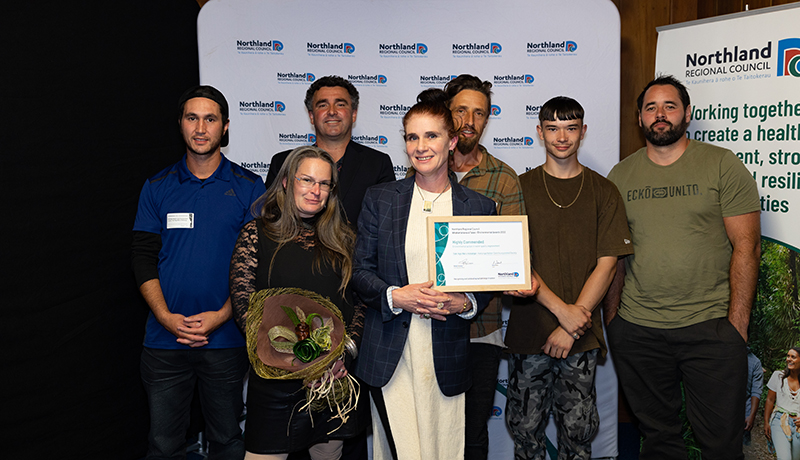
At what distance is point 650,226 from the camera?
2.77 meters

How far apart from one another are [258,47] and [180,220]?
1.66 metres

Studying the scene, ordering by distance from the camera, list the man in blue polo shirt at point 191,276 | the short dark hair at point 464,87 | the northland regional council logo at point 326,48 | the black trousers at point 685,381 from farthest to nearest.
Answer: the northland regional council logo at point 326,48, the short dark hair at point 464,87, the black trousers at point 685,381, the man in blue polo shirt at point 191,276

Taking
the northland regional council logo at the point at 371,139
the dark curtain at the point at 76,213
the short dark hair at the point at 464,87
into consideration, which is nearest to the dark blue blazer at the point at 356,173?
the short dark hair at the point at 464,87

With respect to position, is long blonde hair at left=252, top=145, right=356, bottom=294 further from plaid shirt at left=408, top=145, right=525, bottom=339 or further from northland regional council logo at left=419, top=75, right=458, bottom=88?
northland regional council logo at left=419, top=75, right=458, bottom=88

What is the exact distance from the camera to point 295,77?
12.0 ft

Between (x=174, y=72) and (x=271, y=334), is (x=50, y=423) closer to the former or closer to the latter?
(x=271, y=334)

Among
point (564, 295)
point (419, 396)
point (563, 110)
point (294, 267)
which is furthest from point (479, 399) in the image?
point (563, 110)

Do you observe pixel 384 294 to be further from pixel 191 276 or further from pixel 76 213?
pixel 76 213

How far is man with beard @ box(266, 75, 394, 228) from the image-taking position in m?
2.91

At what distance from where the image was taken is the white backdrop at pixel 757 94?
2879 mm

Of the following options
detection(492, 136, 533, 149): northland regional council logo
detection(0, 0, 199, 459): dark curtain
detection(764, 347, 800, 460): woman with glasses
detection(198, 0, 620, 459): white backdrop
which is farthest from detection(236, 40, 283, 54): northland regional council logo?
detection(764, 347, 800, 460): woman with glasses

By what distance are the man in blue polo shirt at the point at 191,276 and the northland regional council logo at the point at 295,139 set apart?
103 centimetres

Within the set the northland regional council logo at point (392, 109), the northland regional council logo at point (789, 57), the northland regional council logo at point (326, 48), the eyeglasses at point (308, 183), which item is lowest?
the eyeglasses at point (308, 183)

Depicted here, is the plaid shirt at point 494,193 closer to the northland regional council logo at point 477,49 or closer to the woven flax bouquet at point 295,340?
the woven flax bouquet at point 295,340
